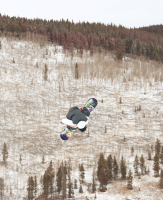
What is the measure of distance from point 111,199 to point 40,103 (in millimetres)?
16334

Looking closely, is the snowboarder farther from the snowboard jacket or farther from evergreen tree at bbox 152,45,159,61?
evergreen tree at bbox 152,45,159,61

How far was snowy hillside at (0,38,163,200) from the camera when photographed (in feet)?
73.4

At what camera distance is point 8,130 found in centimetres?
2688

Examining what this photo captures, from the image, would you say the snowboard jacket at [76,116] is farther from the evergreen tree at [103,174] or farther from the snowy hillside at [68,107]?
the evergreen tree at [103,174]

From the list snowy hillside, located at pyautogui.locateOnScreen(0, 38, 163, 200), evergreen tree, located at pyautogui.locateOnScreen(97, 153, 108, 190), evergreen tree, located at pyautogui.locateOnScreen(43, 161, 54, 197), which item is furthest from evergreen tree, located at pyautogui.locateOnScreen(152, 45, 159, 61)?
evergreen tree, located at pyautogui.locateOnScreen(43, 161, 54, 197)

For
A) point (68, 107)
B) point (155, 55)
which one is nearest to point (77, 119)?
point (68, 107)

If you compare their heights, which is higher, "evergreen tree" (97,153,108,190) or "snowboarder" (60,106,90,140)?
"snowboarder" (60,106,90,140)

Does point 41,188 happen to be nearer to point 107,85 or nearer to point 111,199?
point 111,199

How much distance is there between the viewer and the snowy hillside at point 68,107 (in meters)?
22.4

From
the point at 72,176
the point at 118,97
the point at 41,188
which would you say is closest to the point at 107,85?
the point at 118,97

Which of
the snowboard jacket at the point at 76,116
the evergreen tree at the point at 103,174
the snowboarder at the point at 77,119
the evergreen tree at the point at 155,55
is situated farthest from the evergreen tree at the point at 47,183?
the evergreen tree at the point at 155,55

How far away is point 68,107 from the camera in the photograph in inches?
1241

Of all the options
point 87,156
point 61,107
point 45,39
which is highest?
point 45,39

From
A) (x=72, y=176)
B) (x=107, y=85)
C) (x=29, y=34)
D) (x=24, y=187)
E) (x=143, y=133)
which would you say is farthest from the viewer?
(x=29, y=34)
